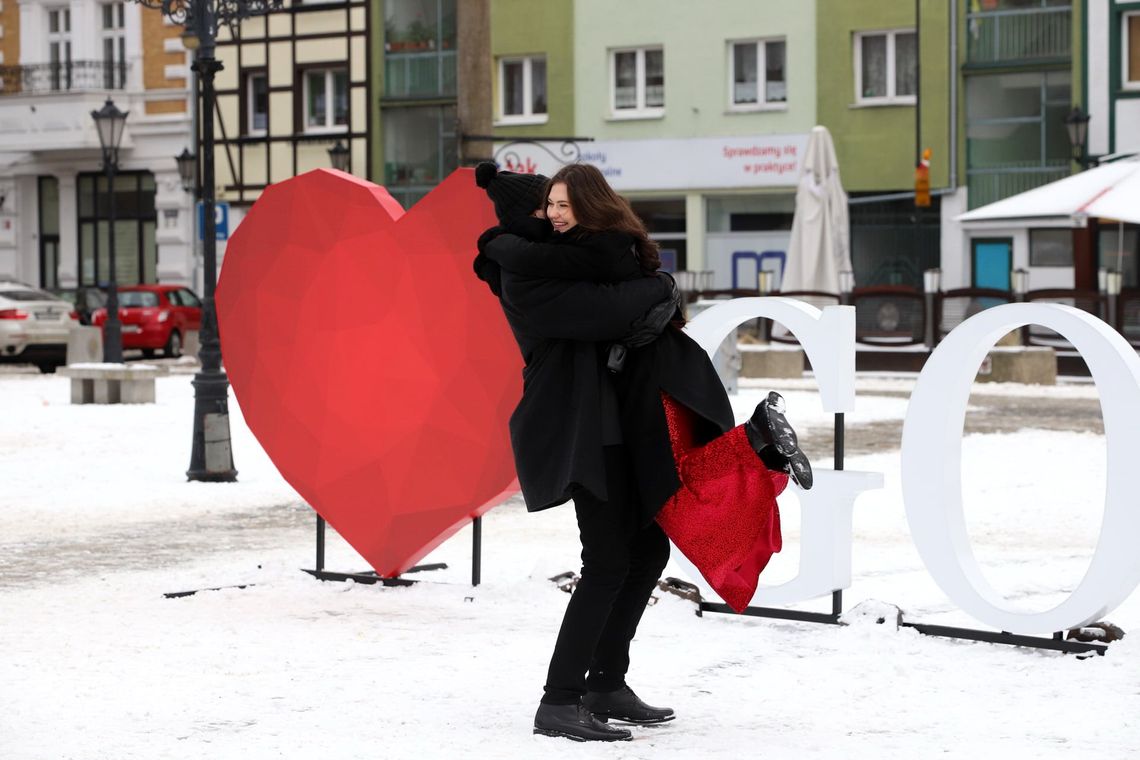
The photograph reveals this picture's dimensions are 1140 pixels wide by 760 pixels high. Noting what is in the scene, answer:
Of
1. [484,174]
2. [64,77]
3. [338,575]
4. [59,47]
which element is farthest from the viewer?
[59,47]

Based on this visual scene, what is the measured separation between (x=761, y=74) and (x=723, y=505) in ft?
106

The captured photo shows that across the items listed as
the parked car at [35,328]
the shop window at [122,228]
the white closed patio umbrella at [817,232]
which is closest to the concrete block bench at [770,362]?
the white closed patio umbrella at [817,232]

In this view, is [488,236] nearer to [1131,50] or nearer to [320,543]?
[320,543]

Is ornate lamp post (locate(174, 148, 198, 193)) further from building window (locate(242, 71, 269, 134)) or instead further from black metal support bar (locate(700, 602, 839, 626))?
black metal support bar (locate(700, 602, 839, 626))

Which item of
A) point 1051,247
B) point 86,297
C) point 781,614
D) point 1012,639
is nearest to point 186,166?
point 86,297

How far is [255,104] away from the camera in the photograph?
4275cm

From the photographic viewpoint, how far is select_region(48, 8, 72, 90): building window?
1678 inches

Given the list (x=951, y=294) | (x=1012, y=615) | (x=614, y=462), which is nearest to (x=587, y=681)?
(x=614, y=462)

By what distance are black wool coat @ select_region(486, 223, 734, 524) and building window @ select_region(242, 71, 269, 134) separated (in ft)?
125

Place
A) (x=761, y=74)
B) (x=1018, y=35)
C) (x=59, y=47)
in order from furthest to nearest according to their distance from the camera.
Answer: (x=59, y=47)
(x=761, y=74)
(x=1018, y=35)

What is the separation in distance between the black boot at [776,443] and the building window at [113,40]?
3880cm

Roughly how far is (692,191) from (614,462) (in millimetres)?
32338

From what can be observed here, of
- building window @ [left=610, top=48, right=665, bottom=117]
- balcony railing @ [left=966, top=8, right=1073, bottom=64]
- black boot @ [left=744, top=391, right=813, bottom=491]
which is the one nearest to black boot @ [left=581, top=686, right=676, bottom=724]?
black boot @ [left=744, top=391, right=813, bottom=491]

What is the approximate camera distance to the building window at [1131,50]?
3319 cm
